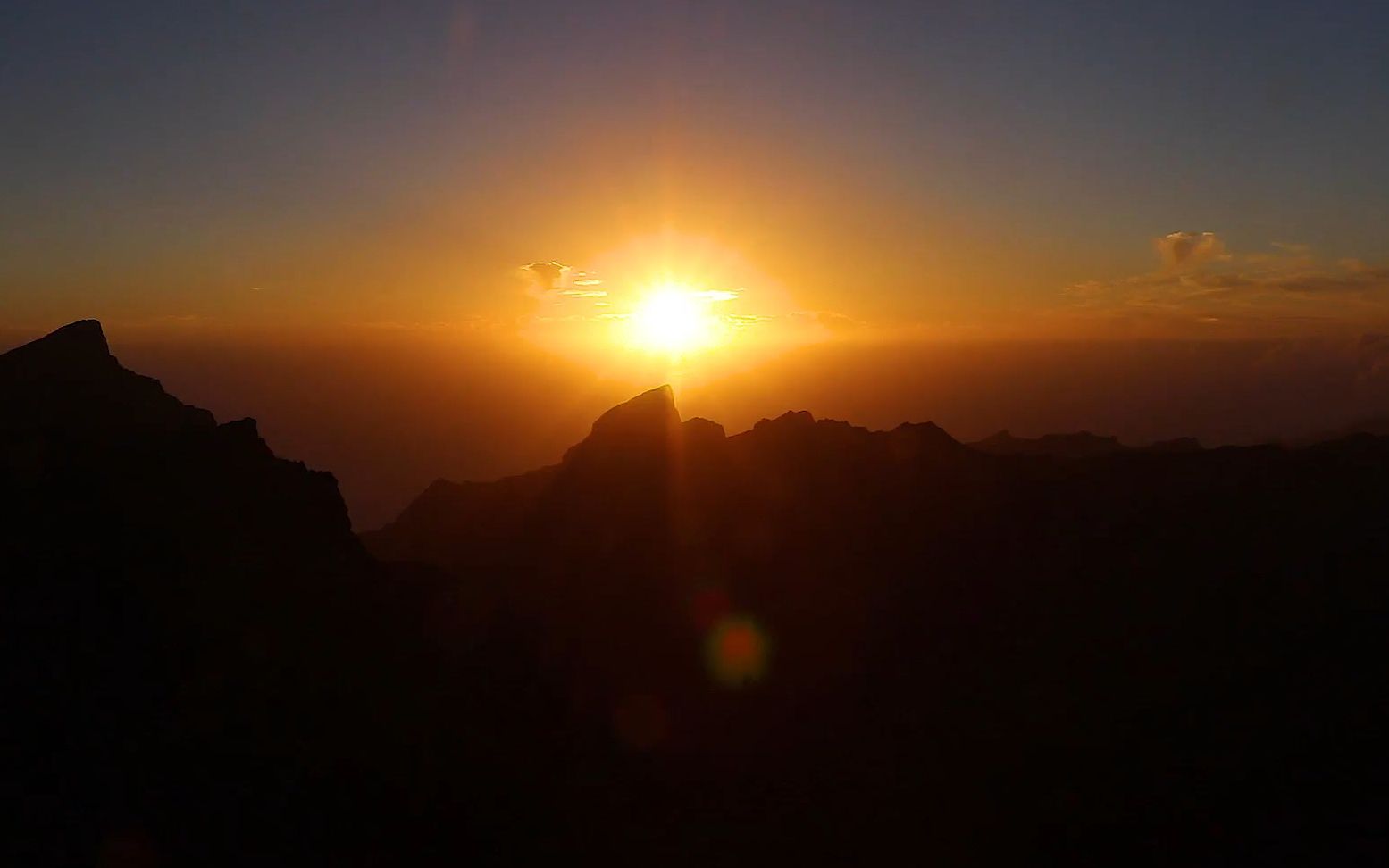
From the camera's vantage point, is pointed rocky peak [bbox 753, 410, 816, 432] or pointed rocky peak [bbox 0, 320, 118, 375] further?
pointed rocky peak [bbox 753, 410, 816, 432]

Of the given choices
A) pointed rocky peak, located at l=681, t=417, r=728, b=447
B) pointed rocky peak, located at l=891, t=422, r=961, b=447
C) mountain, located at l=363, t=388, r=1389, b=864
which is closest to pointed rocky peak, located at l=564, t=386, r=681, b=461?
mountain, located at l=363, t=388, r=1389, b=864

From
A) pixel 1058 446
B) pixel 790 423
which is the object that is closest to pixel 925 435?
pixel 790 423

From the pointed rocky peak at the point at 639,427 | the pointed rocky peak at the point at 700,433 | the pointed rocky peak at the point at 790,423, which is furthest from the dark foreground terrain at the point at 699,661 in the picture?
the pointed rocky peak at the point at 700,433

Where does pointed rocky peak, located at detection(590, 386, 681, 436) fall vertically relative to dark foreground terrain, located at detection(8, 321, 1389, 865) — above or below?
above

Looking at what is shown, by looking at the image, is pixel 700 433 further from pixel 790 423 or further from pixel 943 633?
pixel 943 633

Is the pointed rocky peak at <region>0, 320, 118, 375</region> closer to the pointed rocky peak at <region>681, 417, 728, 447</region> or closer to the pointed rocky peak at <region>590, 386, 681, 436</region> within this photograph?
the pointed rocky peak at <region>590, 386, 681, 436</region>
